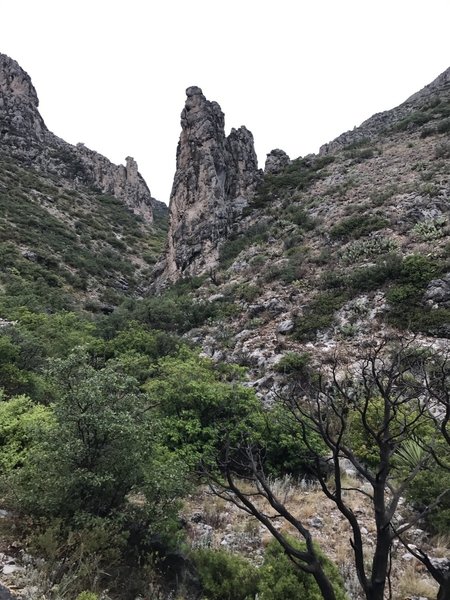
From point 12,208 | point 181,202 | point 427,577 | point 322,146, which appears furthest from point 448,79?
point 427,577

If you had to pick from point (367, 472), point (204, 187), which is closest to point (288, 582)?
point (367, 472)

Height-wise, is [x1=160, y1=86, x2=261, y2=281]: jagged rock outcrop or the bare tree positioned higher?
[x1=160, y1=86, x2=261, y2=281]: jagged rock outcrop

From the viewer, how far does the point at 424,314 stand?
42.1ft

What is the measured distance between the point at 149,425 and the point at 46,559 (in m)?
2.02

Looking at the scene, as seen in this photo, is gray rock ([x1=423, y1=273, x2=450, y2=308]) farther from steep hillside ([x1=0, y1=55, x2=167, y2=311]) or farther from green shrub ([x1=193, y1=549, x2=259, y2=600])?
steep hillside ([x1=0, y1=55, x2=167, y2=311])

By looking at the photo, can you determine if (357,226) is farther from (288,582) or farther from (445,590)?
(445,590)

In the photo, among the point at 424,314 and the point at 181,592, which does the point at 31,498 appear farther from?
the point at 424,314

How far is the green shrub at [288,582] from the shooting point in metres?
3.73

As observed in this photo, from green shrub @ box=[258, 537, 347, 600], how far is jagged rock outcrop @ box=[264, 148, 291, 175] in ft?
119

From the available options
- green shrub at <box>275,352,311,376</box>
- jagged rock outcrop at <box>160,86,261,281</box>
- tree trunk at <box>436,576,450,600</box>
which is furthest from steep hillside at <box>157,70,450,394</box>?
tree trunk at <box>436,576,450,600</box>

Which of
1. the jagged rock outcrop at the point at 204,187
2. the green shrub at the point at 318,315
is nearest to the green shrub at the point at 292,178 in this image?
the jagged rock outcrop at the point at 204,187

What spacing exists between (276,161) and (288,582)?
127 ft

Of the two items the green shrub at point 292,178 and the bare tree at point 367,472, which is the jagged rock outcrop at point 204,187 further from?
the bare tree at point 367,472

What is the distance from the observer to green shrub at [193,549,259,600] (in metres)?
4.05
